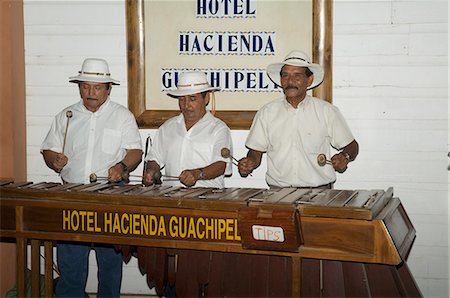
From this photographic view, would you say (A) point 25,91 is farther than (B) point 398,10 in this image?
Yes

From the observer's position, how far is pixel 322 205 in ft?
11.4

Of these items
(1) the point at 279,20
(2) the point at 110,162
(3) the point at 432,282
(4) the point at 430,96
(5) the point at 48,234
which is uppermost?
(1) the point at 279,20

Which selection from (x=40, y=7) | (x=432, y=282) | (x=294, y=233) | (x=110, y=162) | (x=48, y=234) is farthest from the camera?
(x=40, y=7)

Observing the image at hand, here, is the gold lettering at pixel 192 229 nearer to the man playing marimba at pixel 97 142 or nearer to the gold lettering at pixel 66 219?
the gold lettering at pixel 66 219

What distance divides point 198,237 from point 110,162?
4.27 ft

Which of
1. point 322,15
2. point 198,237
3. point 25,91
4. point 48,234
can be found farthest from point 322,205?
point 25,91

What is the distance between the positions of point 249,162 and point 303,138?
1.30 ft

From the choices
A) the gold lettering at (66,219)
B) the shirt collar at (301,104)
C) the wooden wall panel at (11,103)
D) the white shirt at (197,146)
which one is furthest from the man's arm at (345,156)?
the wooden wall panel at (11,103)

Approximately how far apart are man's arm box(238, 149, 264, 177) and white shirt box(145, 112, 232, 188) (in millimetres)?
86

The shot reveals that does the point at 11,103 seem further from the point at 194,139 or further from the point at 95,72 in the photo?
the point at 194,139

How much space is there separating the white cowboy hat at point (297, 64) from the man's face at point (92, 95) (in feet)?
3.88

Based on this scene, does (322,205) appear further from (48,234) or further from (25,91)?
(25,91)

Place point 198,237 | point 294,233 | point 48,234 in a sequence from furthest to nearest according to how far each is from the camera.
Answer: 1. point 48,234
2. point 198,237
3. point 294,233

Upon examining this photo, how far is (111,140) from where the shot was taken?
4.74m
